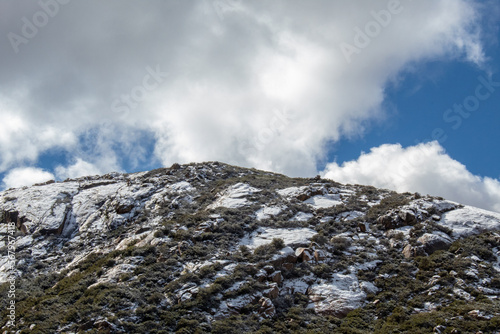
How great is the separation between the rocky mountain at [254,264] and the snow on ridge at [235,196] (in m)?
0.24

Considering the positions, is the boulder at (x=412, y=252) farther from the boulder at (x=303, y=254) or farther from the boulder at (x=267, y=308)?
the boulder at (x=267, y=308)

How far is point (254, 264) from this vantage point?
808 inches

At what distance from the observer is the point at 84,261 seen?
2494 centimetres

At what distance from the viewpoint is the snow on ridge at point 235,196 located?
103 ft

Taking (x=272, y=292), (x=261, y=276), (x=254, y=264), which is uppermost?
(x=254, y=264)

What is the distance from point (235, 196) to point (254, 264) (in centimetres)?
1358

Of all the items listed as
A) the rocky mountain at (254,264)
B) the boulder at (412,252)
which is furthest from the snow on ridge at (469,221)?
the boulder at (412,252)

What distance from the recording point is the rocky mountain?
51.8 ft

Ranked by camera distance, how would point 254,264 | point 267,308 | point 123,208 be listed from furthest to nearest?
point 123,208
point 254,264
point 267,308

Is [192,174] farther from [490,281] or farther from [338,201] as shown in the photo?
[490,281]

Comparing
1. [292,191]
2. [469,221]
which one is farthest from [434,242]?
[292,191]

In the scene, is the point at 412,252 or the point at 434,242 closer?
the point at 412,252

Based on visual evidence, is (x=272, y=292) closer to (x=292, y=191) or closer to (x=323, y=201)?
(x=323, y=201)
